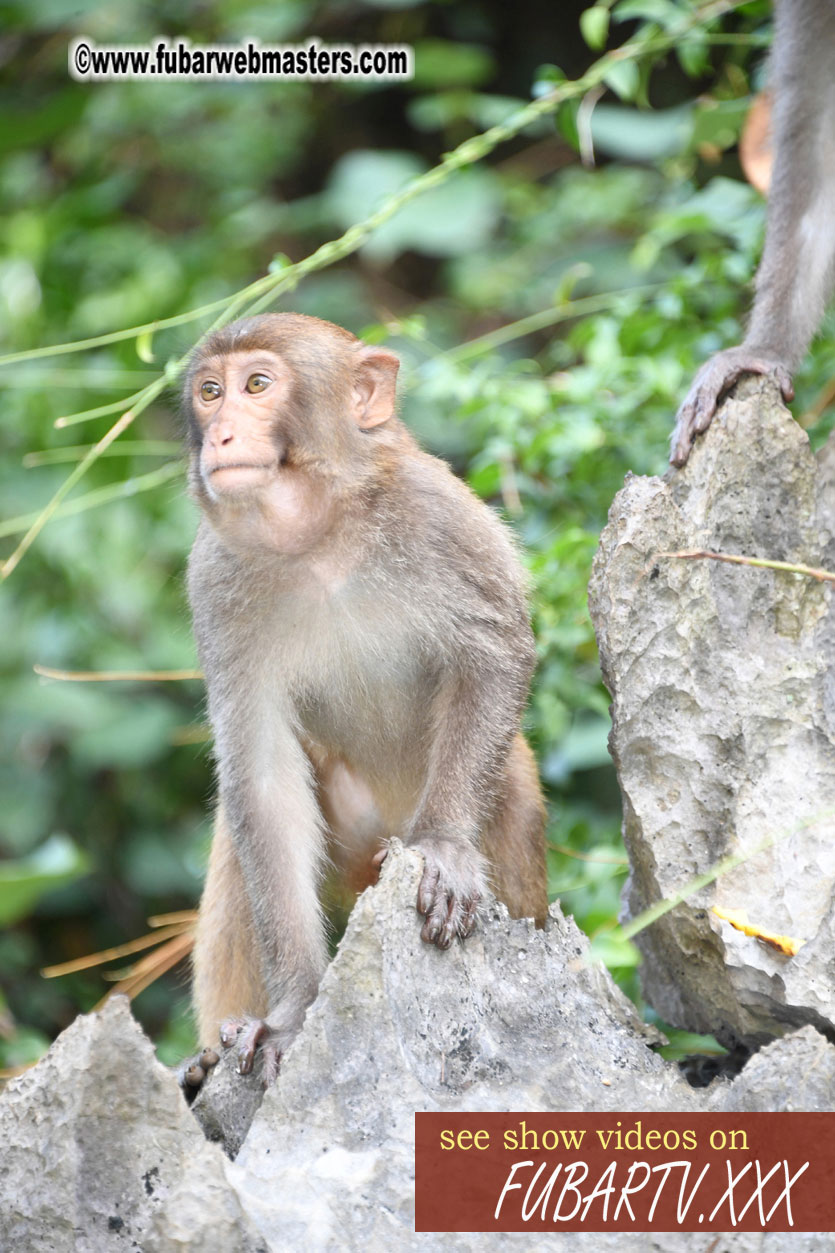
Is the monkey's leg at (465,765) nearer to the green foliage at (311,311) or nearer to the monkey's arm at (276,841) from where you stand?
the monkey's arm at (276,841)

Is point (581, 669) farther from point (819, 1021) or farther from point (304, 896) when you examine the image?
point (819, 1021)

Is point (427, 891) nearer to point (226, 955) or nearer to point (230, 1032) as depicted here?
point (230, 1032)

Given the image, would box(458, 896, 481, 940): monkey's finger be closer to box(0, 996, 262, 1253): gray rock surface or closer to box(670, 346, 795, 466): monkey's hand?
box(0, 996, 262, 1253): gray rock surface

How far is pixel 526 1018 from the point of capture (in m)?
2.67

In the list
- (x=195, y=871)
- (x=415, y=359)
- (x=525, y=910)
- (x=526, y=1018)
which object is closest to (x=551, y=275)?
(x=415, y=359)

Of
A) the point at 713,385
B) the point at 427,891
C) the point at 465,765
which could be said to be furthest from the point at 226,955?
the point at 713,385

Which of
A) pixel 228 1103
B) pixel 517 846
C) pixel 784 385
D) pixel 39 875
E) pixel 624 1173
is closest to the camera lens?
pixel 624 1173

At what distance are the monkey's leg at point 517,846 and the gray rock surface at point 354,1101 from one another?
76 cm

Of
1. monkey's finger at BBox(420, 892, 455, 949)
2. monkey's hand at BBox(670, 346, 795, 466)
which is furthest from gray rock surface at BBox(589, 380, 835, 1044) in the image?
monkey's finger at BBox(420, 892, 455, 949)

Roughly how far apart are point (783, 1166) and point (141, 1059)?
1.00 metres

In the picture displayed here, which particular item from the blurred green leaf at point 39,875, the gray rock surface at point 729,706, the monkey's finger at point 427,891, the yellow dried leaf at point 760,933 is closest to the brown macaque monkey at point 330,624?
the monkey's finger at point 427,891

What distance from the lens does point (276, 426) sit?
319 cm

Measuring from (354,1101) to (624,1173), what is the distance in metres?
0.44

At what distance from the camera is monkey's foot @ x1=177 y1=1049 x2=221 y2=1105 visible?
3.07 m
